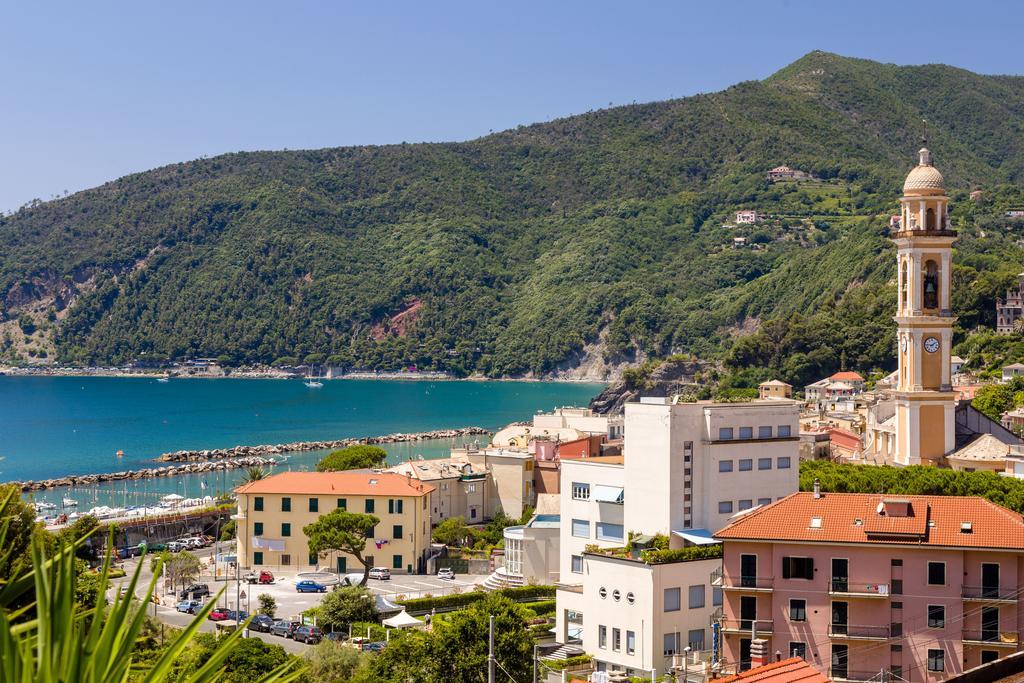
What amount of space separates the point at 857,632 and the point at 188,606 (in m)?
22.3

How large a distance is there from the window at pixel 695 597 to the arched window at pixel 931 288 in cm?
1961

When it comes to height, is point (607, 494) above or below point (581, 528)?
above

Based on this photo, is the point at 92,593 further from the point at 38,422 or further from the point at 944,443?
the point at 38,422

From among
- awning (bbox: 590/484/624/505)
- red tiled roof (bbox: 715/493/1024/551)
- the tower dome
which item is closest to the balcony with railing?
red tiled roof (bbox: 715/493/1024/551)

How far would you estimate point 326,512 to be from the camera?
1932 inches

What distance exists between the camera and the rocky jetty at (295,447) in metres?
114

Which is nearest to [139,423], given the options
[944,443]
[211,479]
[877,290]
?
[211,479]

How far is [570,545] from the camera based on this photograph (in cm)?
3703

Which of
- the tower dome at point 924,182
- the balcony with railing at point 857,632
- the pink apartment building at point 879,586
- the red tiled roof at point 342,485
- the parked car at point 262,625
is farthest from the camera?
the red tiled roof at point 342,485

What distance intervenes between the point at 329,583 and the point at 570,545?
1073 cm

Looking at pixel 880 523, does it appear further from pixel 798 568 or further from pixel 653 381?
pixel 653 381

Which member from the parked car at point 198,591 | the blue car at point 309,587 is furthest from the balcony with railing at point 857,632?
the parked car at point 198,591

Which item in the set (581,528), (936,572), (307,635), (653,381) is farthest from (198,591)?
(653,381)

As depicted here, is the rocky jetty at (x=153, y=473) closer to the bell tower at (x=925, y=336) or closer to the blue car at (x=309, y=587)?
the blue car at (x=309, y=587)
